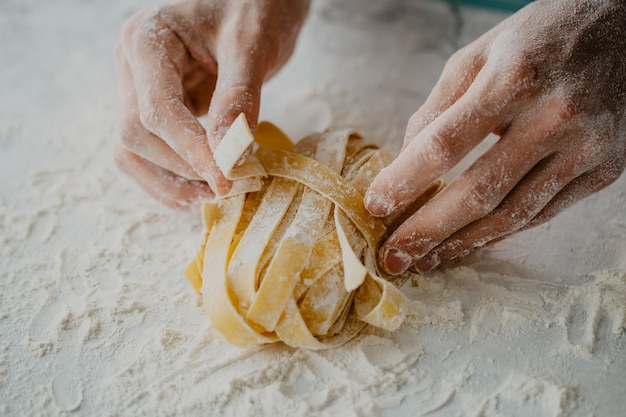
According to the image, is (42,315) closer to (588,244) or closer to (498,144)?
(498,144)

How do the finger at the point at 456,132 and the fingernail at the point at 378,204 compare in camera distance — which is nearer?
the finger at the point at 456,132

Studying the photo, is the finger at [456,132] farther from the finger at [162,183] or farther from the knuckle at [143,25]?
the knuckle at [143,25]

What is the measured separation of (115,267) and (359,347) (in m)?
0.75

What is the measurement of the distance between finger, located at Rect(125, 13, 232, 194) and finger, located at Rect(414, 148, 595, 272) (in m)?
0.61

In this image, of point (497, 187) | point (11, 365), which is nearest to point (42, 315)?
point (11, 365)

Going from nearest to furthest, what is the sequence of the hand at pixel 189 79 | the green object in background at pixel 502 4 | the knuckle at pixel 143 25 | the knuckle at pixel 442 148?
the knuckle at pixel 442 148
the hand at pixel 189 79
the knuckle at pixel 143 25
the green object in background at pixel 502 4

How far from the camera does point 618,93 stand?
4.91 feet

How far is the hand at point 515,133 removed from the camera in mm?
1382

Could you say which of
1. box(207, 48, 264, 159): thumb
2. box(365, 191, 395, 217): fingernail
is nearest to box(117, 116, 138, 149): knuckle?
box(207, 48, 264, 159): thumb

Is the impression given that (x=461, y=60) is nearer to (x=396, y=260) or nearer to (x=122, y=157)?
(x=396, y=260)

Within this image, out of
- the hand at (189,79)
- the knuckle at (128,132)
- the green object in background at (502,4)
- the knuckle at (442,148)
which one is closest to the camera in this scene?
the knuckle at (442,148)

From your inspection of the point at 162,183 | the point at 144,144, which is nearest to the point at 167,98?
the point at 144,144

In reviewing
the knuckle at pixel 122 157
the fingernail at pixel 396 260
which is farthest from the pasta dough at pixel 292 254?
the knuckle at pixel 122 157

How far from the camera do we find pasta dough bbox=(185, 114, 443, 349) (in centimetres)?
141
